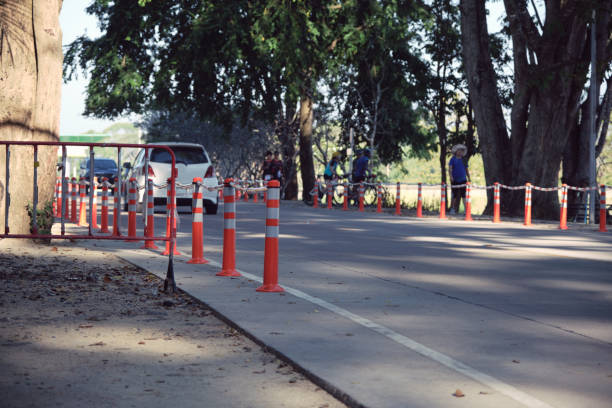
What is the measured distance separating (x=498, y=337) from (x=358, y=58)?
3200cm

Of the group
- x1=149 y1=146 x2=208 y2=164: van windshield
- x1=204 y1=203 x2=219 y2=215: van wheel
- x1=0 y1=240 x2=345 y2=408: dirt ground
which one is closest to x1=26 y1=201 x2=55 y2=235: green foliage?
x1=0 y1=240 x2=345 y2=408: dirt ground

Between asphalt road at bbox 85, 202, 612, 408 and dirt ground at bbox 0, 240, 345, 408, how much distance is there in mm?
241

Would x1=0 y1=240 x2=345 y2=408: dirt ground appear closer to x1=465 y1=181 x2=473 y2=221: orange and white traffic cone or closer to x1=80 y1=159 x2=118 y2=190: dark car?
x1=465 y1=181 x2=473 y2=221: orange and white traffic cone

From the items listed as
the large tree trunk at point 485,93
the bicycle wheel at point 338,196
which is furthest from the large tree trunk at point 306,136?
the large tree trunk at point 485,93

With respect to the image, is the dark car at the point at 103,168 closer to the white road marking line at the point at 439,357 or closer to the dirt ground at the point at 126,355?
the dirt ground at the point at 126,355

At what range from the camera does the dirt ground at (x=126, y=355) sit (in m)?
5.12

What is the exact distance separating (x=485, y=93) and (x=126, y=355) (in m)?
22.6

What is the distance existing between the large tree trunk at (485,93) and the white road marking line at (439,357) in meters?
19.5

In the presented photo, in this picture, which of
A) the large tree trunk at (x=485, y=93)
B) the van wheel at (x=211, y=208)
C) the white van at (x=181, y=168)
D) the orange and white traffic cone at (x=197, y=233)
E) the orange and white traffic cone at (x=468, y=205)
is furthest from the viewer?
the large tree trunk at (x=485, y=93)

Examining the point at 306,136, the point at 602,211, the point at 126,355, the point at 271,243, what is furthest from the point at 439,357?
→ the point at 306,136

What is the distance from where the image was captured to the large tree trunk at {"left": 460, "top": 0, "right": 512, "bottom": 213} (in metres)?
27.4

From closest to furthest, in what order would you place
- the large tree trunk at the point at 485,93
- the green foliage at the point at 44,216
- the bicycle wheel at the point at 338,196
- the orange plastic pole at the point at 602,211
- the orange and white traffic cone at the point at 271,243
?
1. the orange and white traffic cone at the point at 271,243
2. the green foliage at the point at 44,216
3. the orange plastic pole at the point at 602,211
4. the large tree trunk at the point at 485,93
5. the bicycle wheel at the point at 338,196

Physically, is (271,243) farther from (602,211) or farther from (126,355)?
(602,211)

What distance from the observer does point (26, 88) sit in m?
13.4
